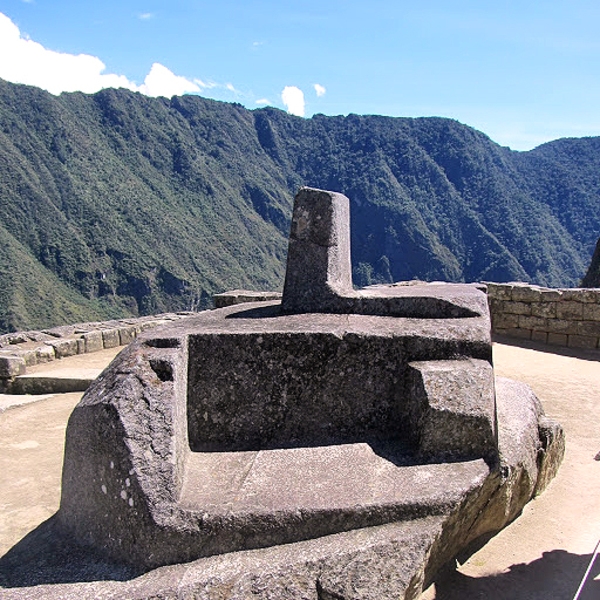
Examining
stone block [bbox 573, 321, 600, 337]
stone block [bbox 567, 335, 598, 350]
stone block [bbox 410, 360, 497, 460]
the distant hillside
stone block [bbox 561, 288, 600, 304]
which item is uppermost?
stone block [bbox 410, 360, 497, 460]

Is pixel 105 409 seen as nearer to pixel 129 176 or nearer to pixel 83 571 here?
pixel 83 571

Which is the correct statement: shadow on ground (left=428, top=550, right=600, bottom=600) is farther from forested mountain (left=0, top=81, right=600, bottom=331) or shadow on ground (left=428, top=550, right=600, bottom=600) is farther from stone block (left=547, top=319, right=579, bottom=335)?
forested mountain (left=0, top=81, right=600, bottom=331)

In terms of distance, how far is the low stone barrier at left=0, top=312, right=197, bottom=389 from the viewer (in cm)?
858

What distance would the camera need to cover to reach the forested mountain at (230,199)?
5116 centimetres

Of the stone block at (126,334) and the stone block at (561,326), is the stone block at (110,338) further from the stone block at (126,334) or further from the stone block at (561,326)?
the stone block at (561,326)

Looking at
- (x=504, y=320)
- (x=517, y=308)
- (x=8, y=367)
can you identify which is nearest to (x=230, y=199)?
(x=504, y=320)

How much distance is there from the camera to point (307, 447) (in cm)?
347

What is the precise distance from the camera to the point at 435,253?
69.9m

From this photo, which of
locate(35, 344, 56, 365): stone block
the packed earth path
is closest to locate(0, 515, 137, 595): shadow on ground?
the packed earth path

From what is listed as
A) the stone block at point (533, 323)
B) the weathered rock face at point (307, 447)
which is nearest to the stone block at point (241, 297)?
the stone block at point (533, 323)

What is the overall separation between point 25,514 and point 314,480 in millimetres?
2192

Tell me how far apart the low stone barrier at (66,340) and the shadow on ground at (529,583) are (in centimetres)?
608

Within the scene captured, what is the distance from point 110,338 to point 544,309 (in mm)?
7386

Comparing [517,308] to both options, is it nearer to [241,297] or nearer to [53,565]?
[241,297]
